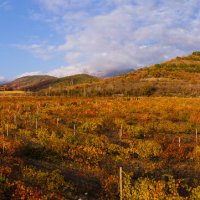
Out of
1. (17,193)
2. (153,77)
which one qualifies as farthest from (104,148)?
(153,77)

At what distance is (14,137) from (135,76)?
7490cm

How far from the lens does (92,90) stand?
274 ft

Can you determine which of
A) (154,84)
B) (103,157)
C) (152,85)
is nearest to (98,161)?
(103,157)

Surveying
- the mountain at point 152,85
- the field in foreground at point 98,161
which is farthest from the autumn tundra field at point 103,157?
the mountain at point 152,85

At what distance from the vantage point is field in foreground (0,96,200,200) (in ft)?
43.6

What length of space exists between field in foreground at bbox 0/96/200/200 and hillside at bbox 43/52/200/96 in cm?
4197

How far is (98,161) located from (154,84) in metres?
66.2

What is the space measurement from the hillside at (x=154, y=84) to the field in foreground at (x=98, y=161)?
42.0 meters

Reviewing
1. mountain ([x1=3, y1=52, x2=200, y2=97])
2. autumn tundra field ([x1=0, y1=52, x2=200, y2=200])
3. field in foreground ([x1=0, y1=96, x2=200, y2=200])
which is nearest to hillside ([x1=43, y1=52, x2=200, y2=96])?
mountain ([x1=3, y1=52, x2=200, y2=97])

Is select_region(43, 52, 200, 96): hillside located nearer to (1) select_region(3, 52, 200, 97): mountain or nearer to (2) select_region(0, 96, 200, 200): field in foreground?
(1) select_region(3, 52, 200, 97): mountain

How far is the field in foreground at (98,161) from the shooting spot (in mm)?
13289

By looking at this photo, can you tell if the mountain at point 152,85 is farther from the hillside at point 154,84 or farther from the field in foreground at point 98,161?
the field in foreground at point 98,161

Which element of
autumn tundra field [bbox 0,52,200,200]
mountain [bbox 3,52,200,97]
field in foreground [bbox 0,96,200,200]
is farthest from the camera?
mountain [bbox 3,52,200,97]

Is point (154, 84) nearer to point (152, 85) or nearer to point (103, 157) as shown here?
point (152, 85)
